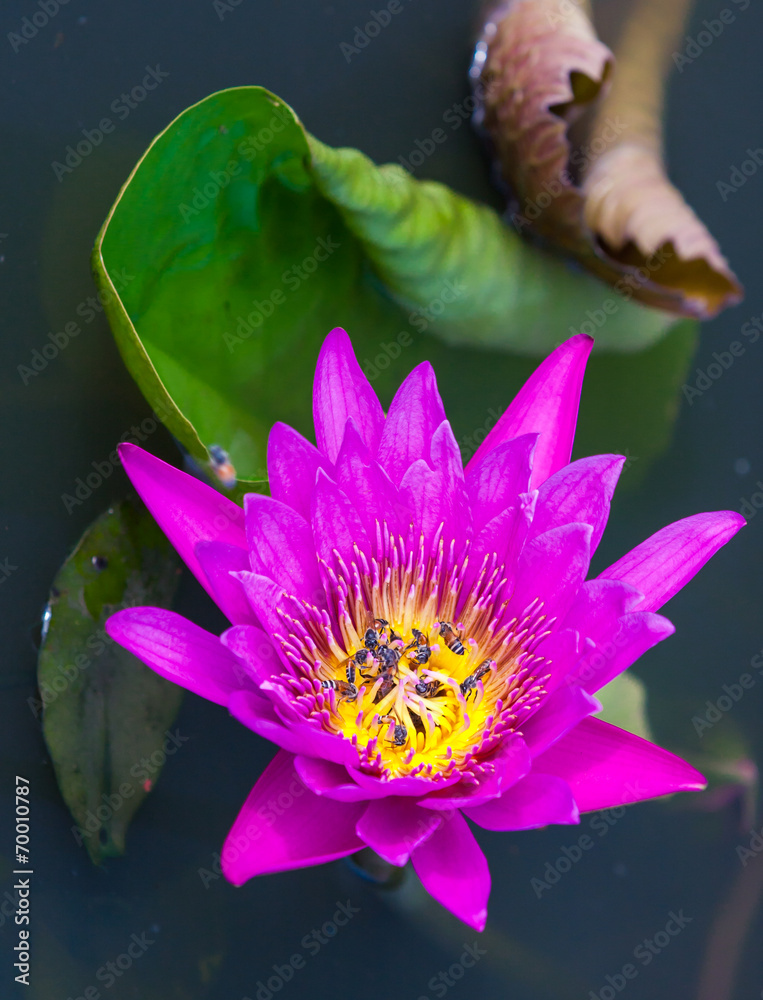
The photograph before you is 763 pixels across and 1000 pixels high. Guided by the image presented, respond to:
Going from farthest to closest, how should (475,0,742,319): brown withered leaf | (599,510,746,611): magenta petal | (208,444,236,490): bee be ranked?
(475,0,742,319): brown withered leaf
(208,444,236,490): bee
(599,510,746,611): magenta petal

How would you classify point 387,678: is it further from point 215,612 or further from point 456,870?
point 215,612

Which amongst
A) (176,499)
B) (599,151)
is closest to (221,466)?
(176,499)

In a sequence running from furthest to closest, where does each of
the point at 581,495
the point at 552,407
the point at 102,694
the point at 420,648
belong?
the point at 102,694, the point at 420,648, the point at 552,407, the point at 581,495

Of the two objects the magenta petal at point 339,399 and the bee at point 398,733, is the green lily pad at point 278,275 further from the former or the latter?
the bee at point 398,733

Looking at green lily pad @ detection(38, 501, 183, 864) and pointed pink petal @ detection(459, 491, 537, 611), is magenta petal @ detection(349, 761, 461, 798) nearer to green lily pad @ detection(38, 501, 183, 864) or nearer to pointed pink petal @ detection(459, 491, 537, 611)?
pointed pink petal @ detection(459, 491, 537, 611)

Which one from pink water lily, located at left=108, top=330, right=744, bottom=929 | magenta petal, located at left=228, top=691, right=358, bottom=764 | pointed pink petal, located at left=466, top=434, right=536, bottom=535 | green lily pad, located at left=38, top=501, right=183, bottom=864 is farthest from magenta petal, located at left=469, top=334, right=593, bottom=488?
green lily pad, located at left=38, top=501, right=183, bottom=864

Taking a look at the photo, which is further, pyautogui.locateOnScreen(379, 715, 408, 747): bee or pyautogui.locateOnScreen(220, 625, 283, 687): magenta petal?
pyautogui.locateOnScreen(379, 715, 408, 747): bee
